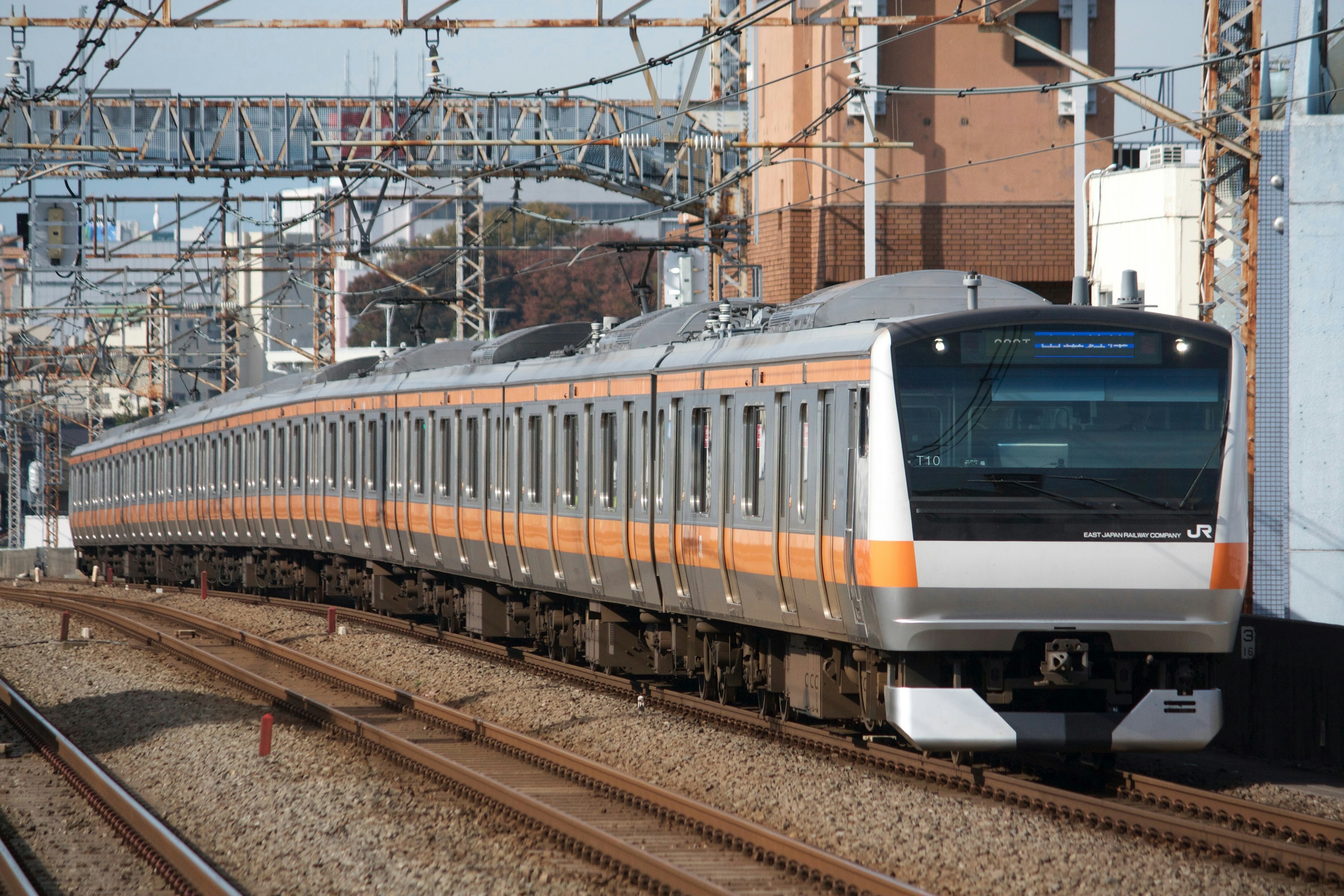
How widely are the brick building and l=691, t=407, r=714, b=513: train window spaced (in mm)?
11960

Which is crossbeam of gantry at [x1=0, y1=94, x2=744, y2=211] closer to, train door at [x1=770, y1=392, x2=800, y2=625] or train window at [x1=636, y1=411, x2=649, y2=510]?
train window at [x1=636, y1=411, x2=649, y2=510]

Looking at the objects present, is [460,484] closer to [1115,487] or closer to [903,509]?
[903,509]

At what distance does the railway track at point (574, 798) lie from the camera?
27.0 feet

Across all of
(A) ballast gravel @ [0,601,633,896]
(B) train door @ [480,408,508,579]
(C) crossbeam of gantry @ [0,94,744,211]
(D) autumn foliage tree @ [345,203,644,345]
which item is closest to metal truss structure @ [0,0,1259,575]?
(C) crossbeam of gantry @ [0,94,744,211]

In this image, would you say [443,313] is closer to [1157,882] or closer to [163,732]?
[163,732]

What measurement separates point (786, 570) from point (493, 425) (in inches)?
284

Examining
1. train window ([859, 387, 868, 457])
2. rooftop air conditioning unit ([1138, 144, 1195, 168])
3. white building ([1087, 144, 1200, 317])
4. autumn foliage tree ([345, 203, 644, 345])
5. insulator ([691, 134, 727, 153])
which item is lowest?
train window ([859, 387, 868, 457])

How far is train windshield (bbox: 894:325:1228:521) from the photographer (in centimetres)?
982

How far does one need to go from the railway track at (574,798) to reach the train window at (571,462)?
7.61 feet

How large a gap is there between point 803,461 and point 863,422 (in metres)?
1.23

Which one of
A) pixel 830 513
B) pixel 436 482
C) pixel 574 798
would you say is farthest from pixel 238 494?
pixel 830 513

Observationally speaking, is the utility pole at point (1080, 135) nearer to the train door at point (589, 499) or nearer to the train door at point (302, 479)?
the train door at point (589, 499)

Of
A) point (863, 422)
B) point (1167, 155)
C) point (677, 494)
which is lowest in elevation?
point (677, 494)

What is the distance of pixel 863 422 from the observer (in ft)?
33.4
